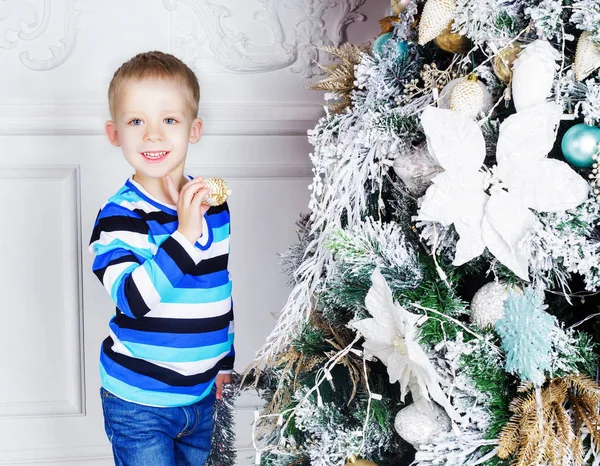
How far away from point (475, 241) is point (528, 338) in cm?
10

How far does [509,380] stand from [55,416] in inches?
42.2

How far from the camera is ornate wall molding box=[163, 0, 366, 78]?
1275 millimetres

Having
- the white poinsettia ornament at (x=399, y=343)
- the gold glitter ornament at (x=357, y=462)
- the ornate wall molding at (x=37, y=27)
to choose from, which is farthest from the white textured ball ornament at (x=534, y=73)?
the ornate wall molding at (x=37, y=27)

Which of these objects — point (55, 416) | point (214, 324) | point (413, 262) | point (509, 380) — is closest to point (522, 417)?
point (509, 380)

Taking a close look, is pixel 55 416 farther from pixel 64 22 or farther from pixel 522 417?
pixel 522 417

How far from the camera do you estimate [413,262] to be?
67 cm

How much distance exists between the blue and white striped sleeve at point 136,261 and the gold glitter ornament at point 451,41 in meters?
0.46

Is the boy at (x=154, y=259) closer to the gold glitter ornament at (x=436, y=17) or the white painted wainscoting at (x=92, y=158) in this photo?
the white painted wainscoting at (x=92, y=158)

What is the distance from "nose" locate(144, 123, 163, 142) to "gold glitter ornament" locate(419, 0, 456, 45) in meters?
0.46

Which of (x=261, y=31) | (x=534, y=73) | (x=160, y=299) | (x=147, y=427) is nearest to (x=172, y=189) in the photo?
(x=160, y=299)

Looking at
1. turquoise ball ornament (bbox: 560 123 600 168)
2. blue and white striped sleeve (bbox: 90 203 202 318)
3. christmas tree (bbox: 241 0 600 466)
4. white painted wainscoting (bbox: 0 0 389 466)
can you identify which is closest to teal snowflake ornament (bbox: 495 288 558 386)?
christmas tree (bbox: 241 0 600 466)

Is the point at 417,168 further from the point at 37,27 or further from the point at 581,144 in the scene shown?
the point at 37,27

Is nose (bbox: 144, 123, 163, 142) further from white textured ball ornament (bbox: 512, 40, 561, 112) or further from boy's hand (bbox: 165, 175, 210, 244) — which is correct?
white textured ball ornament (bbox: 512, 40, 561, 112)

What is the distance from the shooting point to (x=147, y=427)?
994mm
